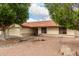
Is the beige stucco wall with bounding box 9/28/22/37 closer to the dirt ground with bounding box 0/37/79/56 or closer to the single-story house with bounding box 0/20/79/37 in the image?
the single-story house with bounding box 0/20/79/37

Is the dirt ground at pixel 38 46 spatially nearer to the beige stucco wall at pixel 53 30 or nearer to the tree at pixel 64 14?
the beige stucco wall at pixel 53 30

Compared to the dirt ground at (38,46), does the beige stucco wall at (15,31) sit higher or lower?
higher

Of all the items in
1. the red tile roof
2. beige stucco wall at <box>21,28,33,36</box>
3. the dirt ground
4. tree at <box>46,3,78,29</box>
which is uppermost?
tree at <box>46,3,78,29</box>

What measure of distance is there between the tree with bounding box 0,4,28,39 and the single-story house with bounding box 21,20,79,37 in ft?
0.47

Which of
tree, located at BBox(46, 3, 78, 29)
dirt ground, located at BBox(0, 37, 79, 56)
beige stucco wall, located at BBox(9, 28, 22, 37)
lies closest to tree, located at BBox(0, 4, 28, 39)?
beige stucco wall, located at BBox(9, 28, 22, 37)

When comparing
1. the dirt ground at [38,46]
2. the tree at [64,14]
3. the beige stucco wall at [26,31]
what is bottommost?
the dirt ground at [38,46]

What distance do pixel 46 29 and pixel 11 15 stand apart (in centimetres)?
65

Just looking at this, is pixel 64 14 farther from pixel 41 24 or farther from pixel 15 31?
pixel 15 31

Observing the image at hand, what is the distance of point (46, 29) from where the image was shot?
5180 mm

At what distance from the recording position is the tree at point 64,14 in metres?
5.09

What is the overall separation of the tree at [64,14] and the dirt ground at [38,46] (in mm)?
271

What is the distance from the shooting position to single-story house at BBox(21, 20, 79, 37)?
511cm

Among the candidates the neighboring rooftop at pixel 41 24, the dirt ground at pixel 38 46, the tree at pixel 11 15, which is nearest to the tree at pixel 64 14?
the neighboring rooftop at pixel 41 24

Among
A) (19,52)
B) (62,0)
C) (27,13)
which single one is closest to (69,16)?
(62,0)
